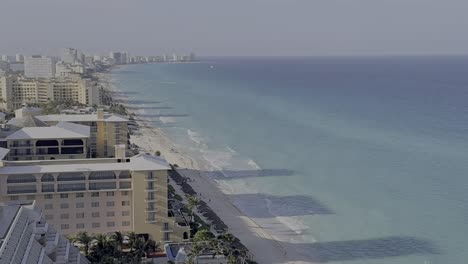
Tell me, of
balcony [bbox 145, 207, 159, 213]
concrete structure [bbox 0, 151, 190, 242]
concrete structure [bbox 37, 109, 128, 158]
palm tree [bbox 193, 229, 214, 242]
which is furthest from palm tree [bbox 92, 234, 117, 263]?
concrete structure [bbox 37, 109, 128, 158]

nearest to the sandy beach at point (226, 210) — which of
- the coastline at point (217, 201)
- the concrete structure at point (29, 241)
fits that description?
the coastline at point (217, 201)

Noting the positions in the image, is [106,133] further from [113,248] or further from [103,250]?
[103,250]

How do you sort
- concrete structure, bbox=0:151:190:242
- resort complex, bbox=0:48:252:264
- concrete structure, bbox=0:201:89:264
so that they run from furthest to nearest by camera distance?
concrete structure, bbox=0:151:190:242 → resort complex, bbox=0:48:252:264 → concrete structure, bbox=0:201:89:264

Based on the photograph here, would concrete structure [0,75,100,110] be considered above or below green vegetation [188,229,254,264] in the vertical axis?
above

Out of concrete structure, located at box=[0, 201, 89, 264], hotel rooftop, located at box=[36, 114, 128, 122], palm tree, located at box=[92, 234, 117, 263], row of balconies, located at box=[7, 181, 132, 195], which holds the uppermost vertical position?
hotel rooftop, located at box=[36, 114, 128, 122]

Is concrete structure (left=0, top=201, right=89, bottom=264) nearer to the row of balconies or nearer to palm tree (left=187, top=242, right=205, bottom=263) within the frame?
palm tree (left=187, top=242, right=205, bottom=263)

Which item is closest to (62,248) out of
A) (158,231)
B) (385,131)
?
(158,231)
